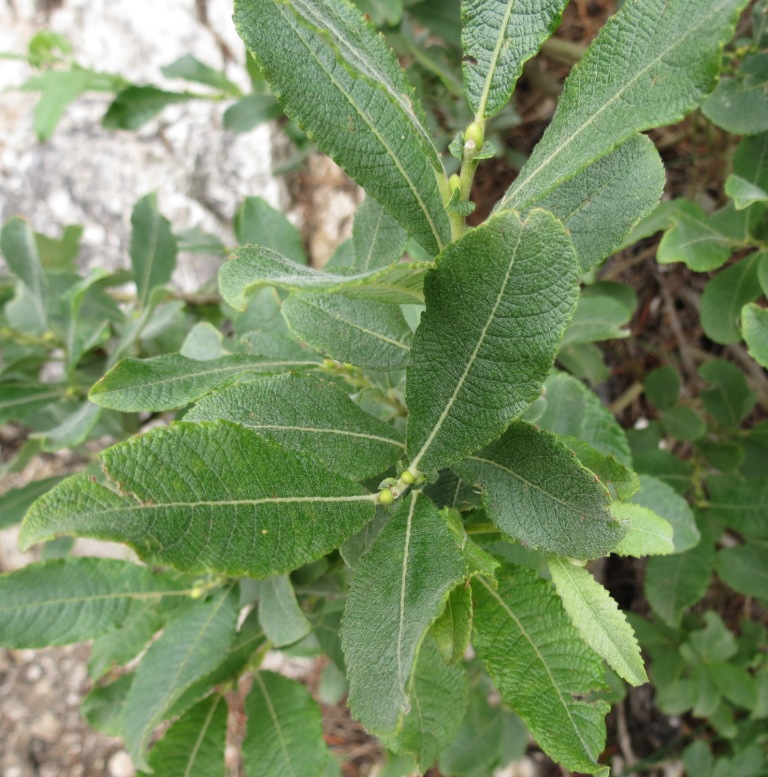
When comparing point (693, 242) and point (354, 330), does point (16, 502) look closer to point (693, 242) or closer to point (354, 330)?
point (354, 330)

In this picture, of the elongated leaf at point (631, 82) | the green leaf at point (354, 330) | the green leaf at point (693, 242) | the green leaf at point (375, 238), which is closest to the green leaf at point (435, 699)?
the green leaf at point (354, 330)

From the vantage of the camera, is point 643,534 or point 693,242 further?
point 693,242

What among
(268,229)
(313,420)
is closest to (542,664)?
(313,420)

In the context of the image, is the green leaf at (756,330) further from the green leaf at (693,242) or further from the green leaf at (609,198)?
the green leaf at (609,198)

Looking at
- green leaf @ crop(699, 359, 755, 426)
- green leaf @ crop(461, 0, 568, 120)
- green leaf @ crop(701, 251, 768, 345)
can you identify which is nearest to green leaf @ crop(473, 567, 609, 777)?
green leaf @ crop(461, 0, 568, 120)

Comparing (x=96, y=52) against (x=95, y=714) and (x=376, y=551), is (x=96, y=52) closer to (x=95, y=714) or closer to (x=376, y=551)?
(x=95, y=714)

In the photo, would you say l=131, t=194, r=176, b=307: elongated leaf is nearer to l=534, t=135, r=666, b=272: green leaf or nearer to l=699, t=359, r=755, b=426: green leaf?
l=534, t=135, r=666, b=272: green leaf
